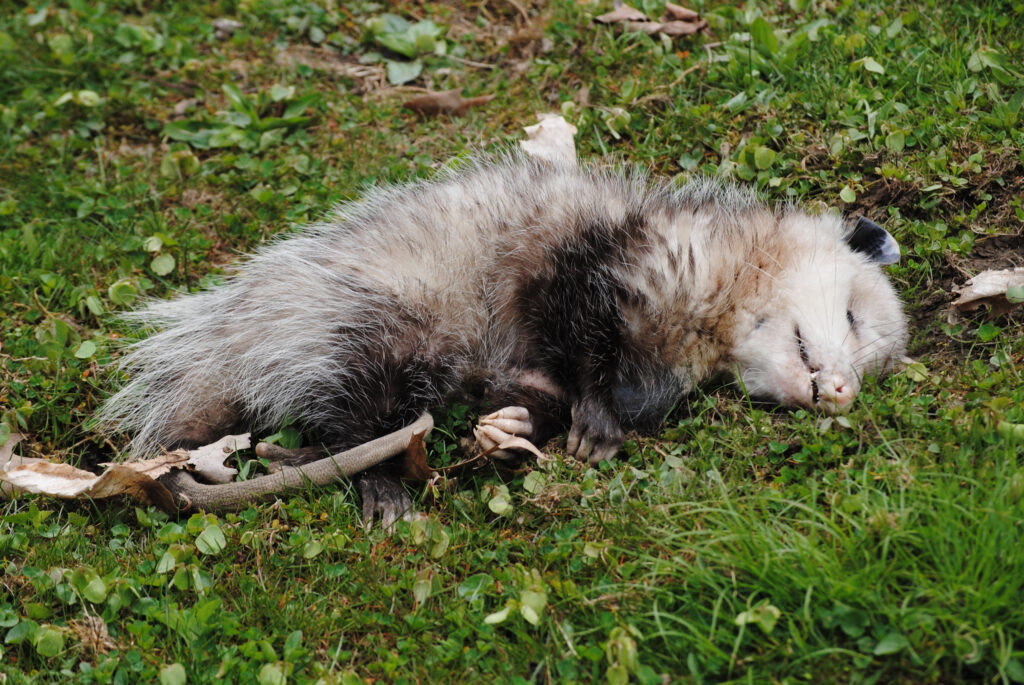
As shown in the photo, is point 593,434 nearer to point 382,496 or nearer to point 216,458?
point 382,496

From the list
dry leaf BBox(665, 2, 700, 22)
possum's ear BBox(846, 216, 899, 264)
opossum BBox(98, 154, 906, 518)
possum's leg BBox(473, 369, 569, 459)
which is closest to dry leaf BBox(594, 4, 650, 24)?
dry leaf BBox(665, 2, 700, 22)

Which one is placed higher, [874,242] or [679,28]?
[679,28]

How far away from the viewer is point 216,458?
2715 mm

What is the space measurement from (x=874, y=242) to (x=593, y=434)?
39.9 inches

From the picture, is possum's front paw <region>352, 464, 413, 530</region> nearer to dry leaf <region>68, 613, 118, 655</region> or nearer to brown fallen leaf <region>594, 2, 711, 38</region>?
dry leaf <region>68, 613, 118, 655</region>

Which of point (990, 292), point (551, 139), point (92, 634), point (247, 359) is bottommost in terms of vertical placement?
point (92, 634)

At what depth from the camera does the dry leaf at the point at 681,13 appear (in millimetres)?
3809

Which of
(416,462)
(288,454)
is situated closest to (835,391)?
(416,462)

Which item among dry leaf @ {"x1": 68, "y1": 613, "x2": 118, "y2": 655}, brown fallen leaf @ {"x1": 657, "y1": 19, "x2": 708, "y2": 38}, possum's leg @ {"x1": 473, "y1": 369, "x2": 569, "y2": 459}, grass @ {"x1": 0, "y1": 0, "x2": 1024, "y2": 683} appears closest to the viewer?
grass @ {"x1": 0, "y1": 0, "x2": 1024, "y2": 683}

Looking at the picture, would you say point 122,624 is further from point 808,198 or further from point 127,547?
point 808,198

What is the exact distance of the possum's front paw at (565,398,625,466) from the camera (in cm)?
261

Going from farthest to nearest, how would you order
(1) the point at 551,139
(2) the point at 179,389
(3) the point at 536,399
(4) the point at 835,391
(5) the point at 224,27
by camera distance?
(5) the point at 224,27
(1) the point at 551,139
(2) the point at 179,389
(3) the point at 536,399
(4) the point at 835,391

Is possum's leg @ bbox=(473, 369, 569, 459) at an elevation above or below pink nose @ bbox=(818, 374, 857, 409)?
below

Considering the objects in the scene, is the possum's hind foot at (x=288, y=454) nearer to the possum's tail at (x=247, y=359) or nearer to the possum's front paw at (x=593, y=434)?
the possum's tail at (x=247, y=359)
